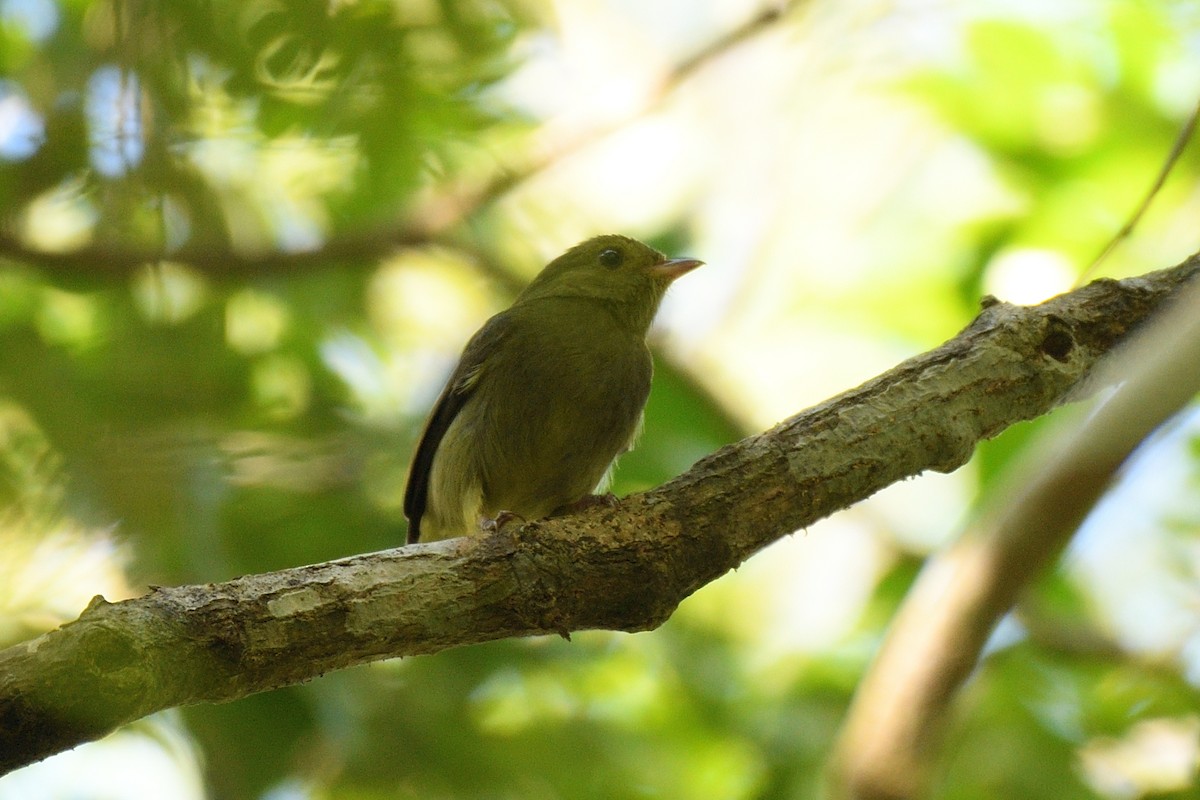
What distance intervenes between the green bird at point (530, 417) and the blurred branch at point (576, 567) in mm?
1362

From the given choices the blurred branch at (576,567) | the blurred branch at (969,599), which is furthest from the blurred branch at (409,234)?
the blurred branch at (969,599)

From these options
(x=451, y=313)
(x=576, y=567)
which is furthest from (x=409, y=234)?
(x=576, y=567)

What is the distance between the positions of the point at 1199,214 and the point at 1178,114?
2.29 ft

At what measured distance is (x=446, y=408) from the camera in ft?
16.9

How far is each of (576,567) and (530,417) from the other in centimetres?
158

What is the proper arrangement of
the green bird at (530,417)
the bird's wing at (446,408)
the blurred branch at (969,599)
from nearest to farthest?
the blurred branch at (969,599) → the green bird at (530,417) → the bird's wing at (446,408)

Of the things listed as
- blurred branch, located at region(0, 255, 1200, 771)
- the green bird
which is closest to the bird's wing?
the green bird

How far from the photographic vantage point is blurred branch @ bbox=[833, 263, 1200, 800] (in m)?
3.13

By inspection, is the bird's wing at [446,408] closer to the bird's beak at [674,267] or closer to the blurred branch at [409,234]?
the blurred branch at [409,234]

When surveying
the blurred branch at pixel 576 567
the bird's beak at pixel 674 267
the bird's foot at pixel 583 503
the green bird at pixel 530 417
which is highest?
the bird's beak at pixel 674 267

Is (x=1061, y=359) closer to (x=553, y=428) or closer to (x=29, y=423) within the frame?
(x=553, y=428)

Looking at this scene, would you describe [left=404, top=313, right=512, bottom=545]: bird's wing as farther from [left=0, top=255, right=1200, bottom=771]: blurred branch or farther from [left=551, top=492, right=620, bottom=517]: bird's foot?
[left=0, top=255, right=1200, bottom=771]: blurred branch

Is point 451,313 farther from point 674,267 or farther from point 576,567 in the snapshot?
point 576,567

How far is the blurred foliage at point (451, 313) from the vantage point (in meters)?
3.29
